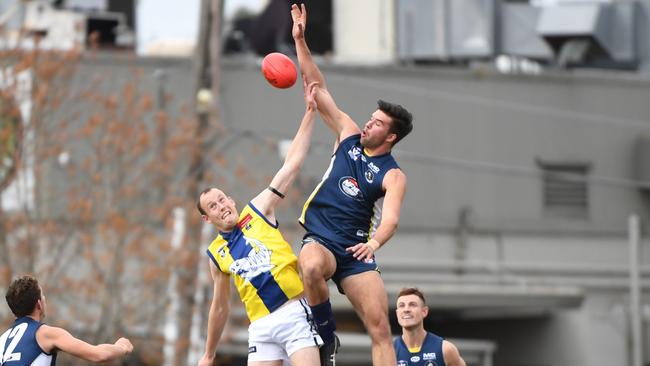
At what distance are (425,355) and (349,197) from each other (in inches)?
102

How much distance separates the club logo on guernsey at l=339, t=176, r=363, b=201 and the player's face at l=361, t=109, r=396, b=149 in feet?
1.02

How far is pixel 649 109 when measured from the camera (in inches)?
1369

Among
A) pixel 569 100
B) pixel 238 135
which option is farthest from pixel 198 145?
pixel 569 100

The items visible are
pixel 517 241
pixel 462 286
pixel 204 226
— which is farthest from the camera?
pixel 517 241

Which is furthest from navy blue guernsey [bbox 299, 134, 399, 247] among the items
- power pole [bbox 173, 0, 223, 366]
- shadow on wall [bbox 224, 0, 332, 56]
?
shadow on wall [bbox 224, 0, 332, 56]

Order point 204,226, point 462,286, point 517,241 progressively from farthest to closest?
point 517,241 → point 462,286 → point 204,226

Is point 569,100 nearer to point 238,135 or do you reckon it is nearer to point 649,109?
point 649,109

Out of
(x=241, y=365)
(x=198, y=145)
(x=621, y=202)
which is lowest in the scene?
(x=241, y=365)

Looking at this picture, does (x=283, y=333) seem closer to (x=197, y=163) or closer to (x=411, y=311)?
(x=411, y=311)

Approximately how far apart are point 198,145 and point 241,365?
4587 millimetres

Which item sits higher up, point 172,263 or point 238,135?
point 238,135

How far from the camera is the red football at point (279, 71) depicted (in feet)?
41.6

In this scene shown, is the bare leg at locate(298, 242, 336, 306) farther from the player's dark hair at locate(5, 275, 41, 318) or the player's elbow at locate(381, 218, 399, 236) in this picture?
the player's dark hair at locate(5, 275, 41, 318)

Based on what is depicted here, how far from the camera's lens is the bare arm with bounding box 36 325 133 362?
11.3 metres
